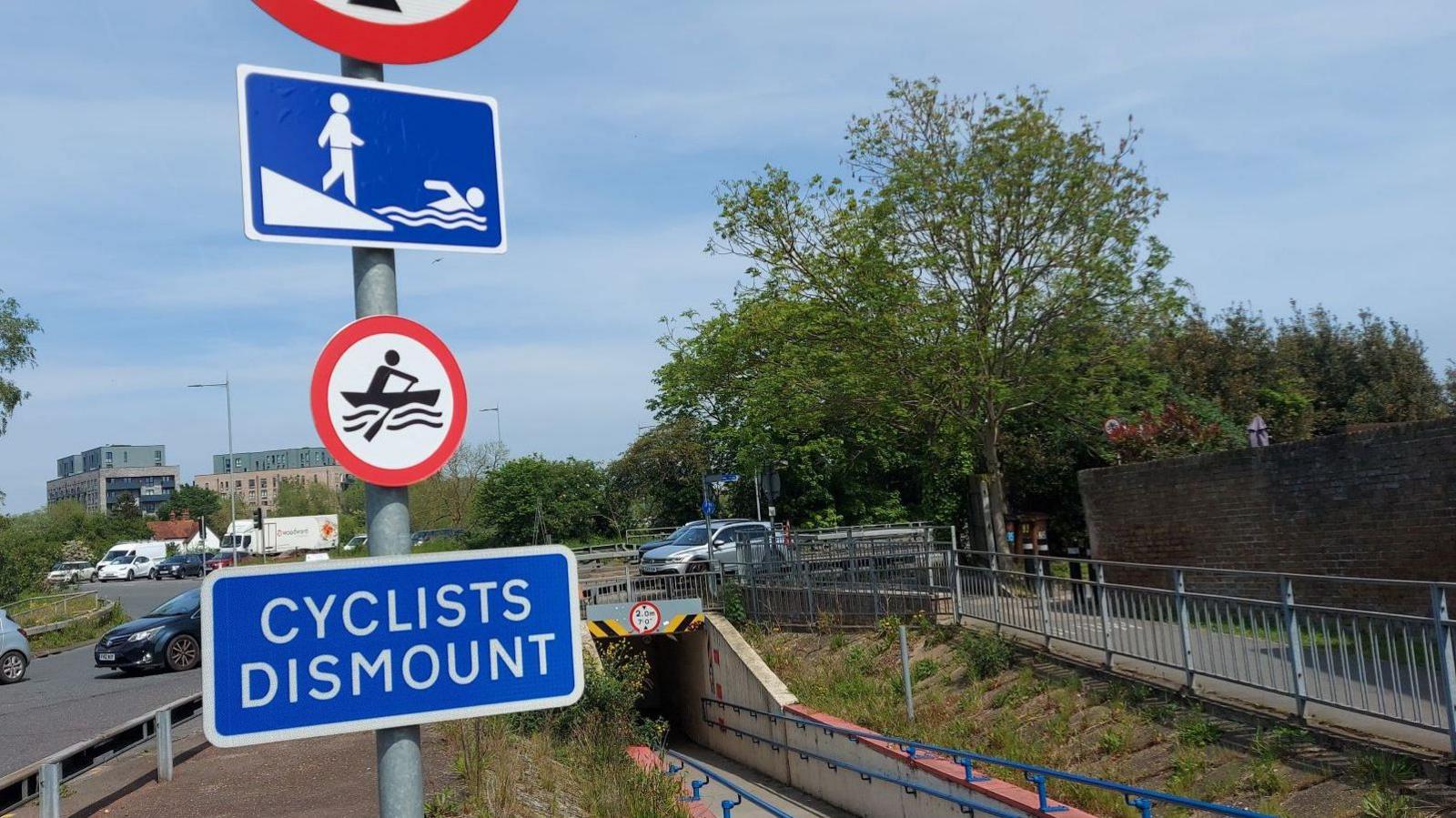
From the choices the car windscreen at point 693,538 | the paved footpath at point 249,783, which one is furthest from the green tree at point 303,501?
the paved footpath at point 249,783

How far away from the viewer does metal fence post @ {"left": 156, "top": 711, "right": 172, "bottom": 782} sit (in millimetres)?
10812

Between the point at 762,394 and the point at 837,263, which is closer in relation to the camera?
the point at 837,263

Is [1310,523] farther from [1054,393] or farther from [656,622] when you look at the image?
[656,622]

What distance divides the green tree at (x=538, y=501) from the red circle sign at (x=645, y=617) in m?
22.9

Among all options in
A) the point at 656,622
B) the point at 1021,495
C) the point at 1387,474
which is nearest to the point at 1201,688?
the point at 1387,474

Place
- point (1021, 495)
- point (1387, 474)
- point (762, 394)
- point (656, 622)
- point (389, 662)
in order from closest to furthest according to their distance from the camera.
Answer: point (389, 662)
point (1387, 474)
point (656, 622)
point (762, 394)
point (1021, 495)

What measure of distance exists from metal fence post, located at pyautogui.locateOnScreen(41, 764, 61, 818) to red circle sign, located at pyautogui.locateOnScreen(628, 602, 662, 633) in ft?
50.2

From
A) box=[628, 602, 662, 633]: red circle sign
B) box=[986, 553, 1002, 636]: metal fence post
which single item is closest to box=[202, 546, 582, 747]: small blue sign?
box=[986, 553, 1002, 636]: metal fence post

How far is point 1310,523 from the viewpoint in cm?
1511

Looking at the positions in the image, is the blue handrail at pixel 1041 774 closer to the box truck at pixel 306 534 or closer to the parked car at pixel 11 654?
the parked car at pixel 11 654

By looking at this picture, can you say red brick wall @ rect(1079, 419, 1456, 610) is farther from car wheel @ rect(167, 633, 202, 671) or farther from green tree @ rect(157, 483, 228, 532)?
green tree @ rect(157, 483, 228, 532)

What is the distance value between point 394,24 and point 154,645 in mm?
20003

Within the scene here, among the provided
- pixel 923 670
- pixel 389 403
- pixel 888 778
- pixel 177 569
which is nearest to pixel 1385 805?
pixel 888 778

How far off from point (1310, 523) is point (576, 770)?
9747mm
